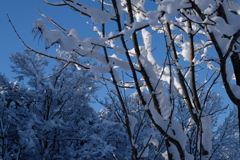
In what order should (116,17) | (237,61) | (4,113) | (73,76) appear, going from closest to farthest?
(116,17) < (237,61) < (4,113) < (73,76)

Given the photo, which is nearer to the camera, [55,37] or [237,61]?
[55,37]

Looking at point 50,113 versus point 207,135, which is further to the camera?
point 50,113

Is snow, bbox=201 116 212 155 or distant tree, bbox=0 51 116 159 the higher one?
distant tree, bbox=0 51 116 159

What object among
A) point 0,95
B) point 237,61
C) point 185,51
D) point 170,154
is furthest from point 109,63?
point 0,95

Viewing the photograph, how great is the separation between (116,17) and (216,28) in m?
0.76

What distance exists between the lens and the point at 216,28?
1.73 metres

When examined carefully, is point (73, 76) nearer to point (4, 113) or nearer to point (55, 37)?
point (4, 113)

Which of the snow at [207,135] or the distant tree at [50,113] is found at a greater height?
the distant tree at [50,113]

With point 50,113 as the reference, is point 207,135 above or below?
below

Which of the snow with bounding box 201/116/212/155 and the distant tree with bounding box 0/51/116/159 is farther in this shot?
the distant tree with bounding box 0/51/116/159

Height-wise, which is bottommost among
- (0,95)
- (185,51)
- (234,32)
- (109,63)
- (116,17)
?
(109,63)

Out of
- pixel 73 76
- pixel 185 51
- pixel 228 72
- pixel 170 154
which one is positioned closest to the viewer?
pixel 170 154

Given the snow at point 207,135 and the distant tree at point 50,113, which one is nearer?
the snow at point 207,135

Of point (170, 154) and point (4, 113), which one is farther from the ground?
point (4, 113)
